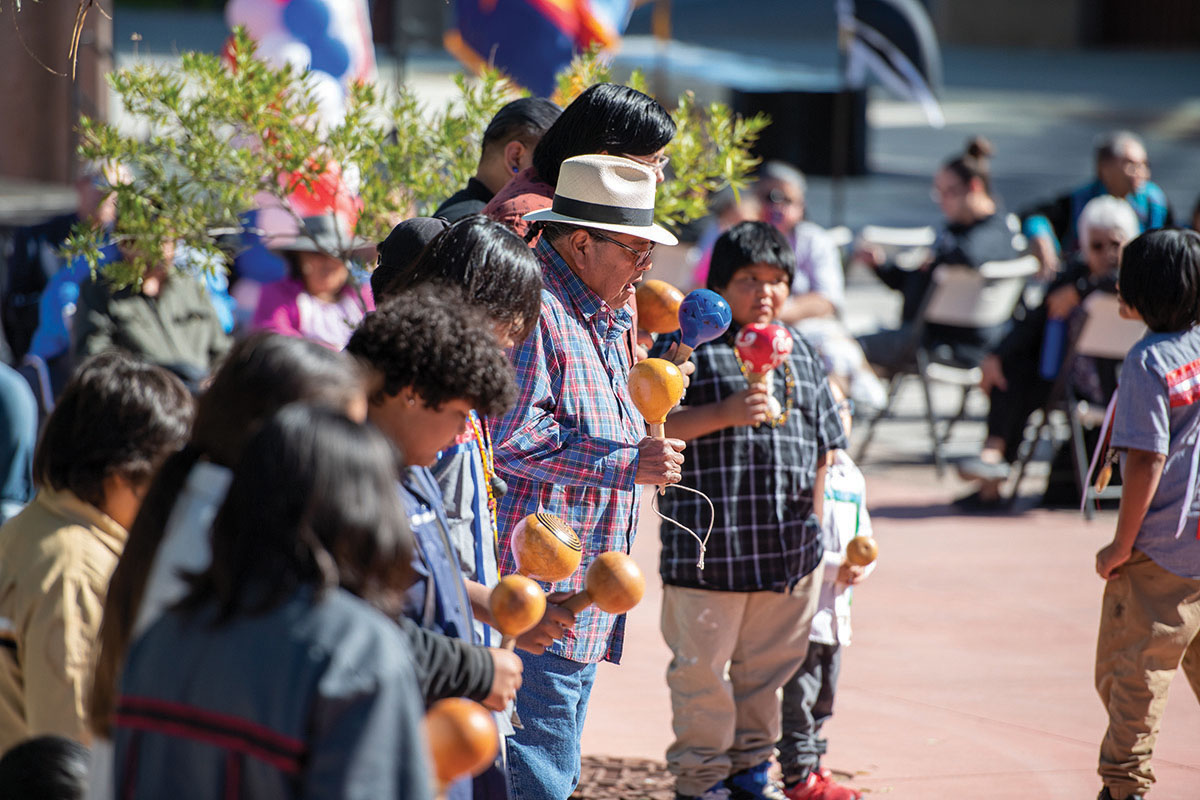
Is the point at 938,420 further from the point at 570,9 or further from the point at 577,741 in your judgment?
the point at 577,741

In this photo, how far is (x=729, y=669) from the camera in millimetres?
4504

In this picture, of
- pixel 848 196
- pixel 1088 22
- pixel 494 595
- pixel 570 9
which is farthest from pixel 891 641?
pixel 1088 22

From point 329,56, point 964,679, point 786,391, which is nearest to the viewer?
point 786,391

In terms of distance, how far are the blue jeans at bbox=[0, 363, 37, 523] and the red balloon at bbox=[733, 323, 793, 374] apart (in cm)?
234

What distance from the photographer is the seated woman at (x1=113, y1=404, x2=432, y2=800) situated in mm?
1762

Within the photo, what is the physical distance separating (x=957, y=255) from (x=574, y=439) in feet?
21.3

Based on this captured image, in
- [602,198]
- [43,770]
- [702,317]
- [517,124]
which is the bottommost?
[43,770]

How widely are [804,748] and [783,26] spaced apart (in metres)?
31.6

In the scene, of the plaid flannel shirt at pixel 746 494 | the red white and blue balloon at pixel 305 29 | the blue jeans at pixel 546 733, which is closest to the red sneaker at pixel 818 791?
the plaid flannel shirt at pixel 746 494

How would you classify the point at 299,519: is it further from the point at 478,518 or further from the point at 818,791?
the point at 818,791

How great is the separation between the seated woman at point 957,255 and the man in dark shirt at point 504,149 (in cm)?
552

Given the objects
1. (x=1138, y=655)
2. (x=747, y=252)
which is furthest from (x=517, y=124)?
(x=1138, y=655)

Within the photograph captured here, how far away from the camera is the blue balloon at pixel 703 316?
12.7 feet

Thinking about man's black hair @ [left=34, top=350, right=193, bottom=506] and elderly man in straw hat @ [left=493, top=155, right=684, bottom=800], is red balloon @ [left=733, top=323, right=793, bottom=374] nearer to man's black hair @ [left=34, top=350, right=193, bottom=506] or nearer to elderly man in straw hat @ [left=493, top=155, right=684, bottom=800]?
elderly man in straw hat @ [left=493, top=155, right=684, bottom=800]
